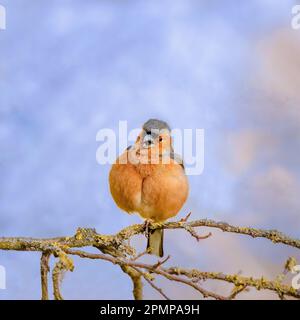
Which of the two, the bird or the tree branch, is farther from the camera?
the bird

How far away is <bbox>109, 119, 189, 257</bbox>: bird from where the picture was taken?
4.56m

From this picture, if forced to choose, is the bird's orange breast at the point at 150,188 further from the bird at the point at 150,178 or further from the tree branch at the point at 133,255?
the tree branch at the point at 133,255

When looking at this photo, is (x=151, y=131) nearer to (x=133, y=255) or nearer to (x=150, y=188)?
(x=150, y=188)

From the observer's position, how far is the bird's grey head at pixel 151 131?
4621 mm

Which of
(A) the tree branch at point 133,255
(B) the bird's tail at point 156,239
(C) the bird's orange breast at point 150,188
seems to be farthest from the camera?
(C) the bird's orange breast at point 150,188

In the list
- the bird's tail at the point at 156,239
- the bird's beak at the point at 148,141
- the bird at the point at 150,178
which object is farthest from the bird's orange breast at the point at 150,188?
the bird's tail at the point at 156,239

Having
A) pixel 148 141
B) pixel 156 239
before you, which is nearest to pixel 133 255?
pixel 156 239

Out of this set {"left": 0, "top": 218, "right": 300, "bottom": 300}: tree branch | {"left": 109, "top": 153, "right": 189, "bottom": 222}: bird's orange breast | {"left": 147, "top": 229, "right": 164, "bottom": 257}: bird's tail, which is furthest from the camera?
{"left": 109, "top": 153, "right": 189, "bottom": 222}: bird's orange breast

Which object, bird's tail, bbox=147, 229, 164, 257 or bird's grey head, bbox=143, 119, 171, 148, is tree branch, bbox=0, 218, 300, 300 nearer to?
bird's tail, bbox=147, 229, 164, 257

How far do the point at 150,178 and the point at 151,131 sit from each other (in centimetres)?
39

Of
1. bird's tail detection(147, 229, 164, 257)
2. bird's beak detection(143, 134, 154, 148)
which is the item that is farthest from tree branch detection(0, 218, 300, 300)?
bird's beak detection(143, 134, 154, 148)
